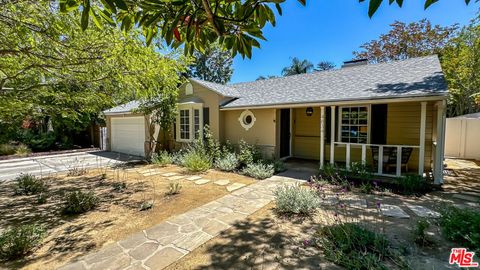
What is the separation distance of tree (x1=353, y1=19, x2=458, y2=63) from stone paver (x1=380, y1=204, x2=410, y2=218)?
1841cm

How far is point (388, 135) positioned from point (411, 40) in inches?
589

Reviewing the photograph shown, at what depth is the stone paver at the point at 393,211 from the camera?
4.42 metres

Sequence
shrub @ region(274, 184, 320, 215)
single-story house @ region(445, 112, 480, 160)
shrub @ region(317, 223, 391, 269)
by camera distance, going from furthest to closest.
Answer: single-story house @ region(445, 112, 480, 160)
shrub @ region(274, 184, 320, 215)
shrub @ region(317, 223, 391, 269)

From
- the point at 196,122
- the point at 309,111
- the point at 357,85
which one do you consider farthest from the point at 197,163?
the point at 357,85

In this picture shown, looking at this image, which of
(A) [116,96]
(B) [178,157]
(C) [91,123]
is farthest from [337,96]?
(C) [91,123]

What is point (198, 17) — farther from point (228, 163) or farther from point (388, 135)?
point (388, 135)

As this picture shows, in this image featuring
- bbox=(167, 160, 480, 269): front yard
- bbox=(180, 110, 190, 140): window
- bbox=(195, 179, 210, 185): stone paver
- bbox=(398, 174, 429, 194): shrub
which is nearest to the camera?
bbox=(167, 160, 480, 269): front yard

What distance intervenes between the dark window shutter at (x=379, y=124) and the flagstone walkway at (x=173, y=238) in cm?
479

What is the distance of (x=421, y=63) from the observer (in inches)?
334

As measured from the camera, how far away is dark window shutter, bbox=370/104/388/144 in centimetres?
781

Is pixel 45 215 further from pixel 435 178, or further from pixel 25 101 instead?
pixel 435 178

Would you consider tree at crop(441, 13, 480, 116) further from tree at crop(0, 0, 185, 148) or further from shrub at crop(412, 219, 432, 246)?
tree at crop(0, 0, 185, 148)

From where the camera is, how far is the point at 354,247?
316 cm

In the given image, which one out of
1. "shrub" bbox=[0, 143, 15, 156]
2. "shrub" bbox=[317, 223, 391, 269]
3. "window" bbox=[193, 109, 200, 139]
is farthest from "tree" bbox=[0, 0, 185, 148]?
"shrub" bbox=[0, 143, 15, 156]
